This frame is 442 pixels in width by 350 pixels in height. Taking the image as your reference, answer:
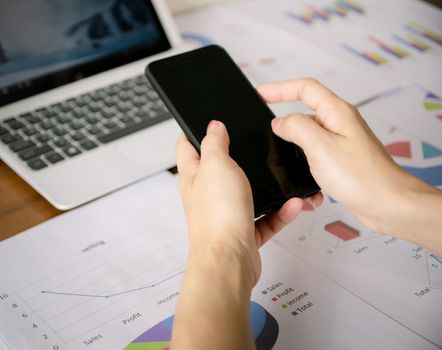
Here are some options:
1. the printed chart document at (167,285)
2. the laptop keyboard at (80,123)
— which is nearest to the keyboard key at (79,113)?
the laptop keyboard at (80,123)

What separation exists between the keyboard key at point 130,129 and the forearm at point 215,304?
27cm

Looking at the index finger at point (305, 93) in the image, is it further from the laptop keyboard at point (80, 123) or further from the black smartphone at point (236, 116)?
the laptop keyboard at point (80, 123)

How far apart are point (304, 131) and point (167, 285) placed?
0.60ft

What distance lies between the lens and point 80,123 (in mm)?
682

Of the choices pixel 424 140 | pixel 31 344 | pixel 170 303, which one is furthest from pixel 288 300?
pixel 424 140

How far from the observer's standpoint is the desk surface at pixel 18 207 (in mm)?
598

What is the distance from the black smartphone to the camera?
1.77 feet

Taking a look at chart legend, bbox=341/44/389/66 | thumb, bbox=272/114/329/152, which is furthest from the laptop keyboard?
chart legend, bbox=341/44/389/66

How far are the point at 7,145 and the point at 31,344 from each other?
259 millimetres

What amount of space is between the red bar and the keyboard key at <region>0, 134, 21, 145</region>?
353mm

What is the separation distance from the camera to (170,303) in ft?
1.66

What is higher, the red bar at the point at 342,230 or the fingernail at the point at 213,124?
the fingernail at the point at 213,124

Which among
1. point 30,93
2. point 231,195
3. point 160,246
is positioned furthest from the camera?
point 30,93

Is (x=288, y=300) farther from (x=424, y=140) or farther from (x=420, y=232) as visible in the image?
(x=424, y=140)
